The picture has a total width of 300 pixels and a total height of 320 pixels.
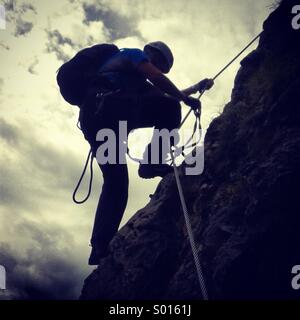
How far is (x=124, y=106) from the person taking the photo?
6773 millimetres

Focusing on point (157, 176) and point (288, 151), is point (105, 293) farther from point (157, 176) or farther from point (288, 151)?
point (288, 151)

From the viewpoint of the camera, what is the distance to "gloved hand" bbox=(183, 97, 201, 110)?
6834 millimetres

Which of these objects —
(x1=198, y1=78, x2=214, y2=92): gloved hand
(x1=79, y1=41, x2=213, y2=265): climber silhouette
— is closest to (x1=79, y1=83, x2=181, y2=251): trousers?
(x1=79, y1=41, x2=213, y2=265): climber silhouette

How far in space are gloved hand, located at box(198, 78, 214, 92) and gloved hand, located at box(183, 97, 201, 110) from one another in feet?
1.74

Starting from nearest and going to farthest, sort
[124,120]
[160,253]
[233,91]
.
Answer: [160,253] → [124,120] → [233,91]

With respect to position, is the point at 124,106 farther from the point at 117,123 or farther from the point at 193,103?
the point at 193,103

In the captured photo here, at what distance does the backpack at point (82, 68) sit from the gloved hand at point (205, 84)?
Answer: 1670 millimetres

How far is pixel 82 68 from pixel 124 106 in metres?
0.94

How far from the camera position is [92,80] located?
265 inches

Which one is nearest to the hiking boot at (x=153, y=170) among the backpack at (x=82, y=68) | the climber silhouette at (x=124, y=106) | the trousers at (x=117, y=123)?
the climber silhouette at (x=124, y=106)

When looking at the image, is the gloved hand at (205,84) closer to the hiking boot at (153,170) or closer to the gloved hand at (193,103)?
the gloved hand at (193,103)

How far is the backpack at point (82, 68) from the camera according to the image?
6.69 metres
